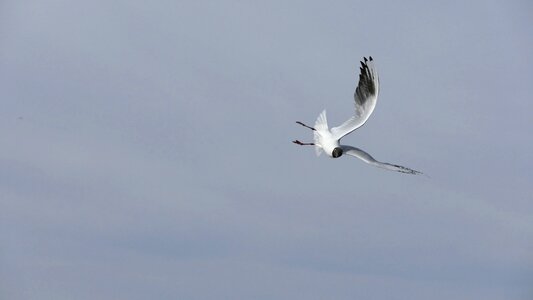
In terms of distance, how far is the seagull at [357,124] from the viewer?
40.3m

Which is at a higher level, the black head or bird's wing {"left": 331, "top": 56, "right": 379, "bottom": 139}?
bird's wing {"left": 331, "top": 56, "right": 379, "bottom": 139}

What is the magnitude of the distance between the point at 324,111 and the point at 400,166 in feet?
16.6

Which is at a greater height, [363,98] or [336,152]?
[363,98]

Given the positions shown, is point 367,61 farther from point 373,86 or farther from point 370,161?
point 370,161

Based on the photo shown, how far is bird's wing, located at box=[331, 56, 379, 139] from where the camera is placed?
41031mm

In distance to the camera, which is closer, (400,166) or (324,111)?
(400,166)

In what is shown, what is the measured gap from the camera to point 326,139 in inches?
1608

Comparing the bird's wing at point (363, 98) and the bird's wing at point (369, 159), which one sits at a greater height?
the bird's wing at point (363, 98)

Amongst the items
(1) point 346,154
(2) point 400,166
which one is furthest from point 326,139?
(2) point 400,166

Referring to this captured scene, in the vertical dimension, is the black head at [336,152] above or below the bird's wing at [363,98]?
below

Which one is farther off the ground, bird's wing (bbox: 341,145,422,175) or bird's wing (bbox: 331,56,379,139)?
bird's wing (bbox: 331,56,379,139)

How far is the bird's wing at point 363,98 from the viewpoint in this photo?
41.0 m

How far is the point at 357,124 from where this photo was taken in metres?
41.4

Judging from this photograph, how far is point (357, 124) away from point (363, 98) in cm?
129
